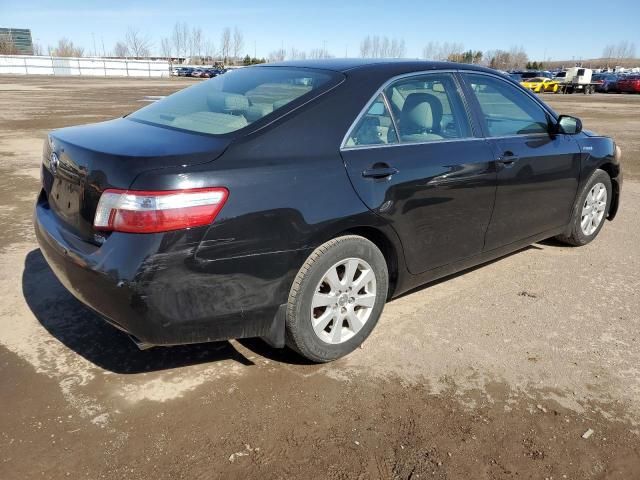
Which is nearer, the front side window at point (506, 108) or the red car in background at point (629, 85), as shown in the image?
the front side window at point (506, 108)

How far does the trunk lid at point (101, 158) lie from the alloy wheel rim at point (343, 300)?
944mm

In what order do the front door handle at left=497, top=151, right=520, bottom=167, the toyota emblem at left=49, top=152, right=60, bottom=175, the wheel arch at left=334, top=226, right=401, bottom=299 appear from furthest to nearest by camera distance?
1. the front door handle at left=497, top=151, right=520, bottom=167
2. the wheel arch at left=334, top=226, right=401, bottom=299
3. the toyota emblem at left=49, top=152, right=60, bottom=175

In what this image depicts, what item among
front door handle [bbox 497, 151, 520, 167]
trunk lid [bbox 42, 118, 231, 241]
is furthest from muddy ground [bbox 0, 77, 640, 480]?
front door handle [bbox 497, 151, 520, 167]

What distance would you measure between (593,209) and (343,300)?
3321 millimetres

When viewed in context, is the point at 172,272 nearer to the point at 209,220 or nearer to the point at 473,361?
the point at 209,220

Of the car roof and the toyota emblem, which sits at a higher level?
the car roof

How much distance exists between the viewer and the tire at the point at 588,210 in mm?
4902

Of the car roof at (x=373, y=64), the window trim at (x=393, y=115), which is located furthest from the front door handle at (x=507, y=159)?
the car roof at (x=373, y=64)

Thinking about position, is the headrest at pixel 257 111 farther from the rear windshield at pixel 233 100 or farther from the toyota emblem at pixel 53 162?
the toyota emblem at pixel 53 162

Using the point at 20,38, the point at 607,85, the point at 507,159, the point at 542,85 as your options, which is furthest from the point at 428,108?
the point at 20,38

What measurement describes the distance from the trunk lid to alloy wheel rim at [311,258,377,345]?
94 centimetres

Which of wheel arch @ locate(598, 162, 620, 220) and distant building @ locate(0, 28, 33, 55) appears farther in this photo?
distant building @ locate(0, 28, 33, 55)

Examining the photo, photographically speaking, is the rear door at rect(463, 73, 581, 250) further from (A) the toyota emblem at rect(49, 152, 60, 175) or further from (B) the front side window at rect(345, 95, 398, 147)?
(A) the toyota emblem at rect(49, 152, 60, 175)

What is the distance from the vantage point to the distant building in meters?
111
